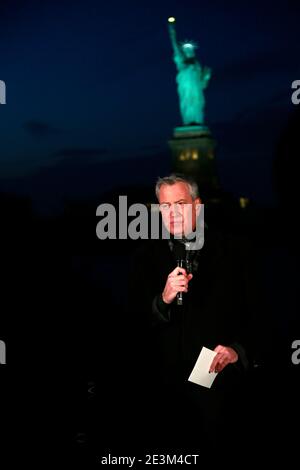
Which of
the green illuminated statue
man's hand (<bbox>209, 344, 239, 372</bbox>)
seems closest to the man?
man's hand (<bbox>209, 344, 239, 372</bbox>)

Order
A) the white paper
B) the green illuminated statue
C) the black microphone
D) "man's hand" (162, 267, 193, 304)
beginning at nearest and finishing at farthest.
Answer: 1. "man's hand" (162, 267, 193, 304)
2. the black microphone
3. the white paper
4. the green illuminated statue

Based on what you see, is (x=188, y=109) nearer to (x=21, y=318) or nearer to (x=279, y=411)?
(x=21, y=318)

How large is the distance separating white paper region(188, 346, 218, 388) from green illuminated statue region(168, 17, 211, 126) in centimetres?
4599

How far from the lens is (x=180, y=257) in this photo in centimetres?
279

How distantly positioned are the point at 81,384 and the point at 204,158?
49.4 metres

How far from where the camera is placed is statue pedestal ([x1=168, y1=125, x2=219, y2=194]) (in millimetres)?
53938

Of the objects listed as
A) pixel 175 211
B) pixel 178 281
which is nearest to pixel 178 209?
pixel 175 211

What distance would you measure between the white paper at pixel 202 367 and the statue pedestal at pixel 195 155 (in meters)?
51.2

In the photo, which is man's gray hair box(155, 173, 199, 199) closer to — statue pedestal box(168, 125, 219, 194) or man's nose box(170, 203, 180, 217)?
man's nose box(170, 203, 180, 217)

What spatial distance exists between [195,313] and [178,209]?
1.98 feet

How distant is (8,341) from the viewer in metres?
10.5

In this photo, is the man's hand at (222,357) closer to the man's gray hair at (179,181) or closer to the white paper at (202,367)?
the white paper at (202,367)

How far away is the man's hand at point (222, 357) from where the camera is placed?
282 cm

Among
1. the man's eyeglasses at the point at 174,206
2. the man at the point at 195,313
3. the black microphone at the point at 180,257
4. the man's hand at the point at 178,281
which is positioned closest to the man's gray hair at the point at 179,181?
the man at the point at 195,313
